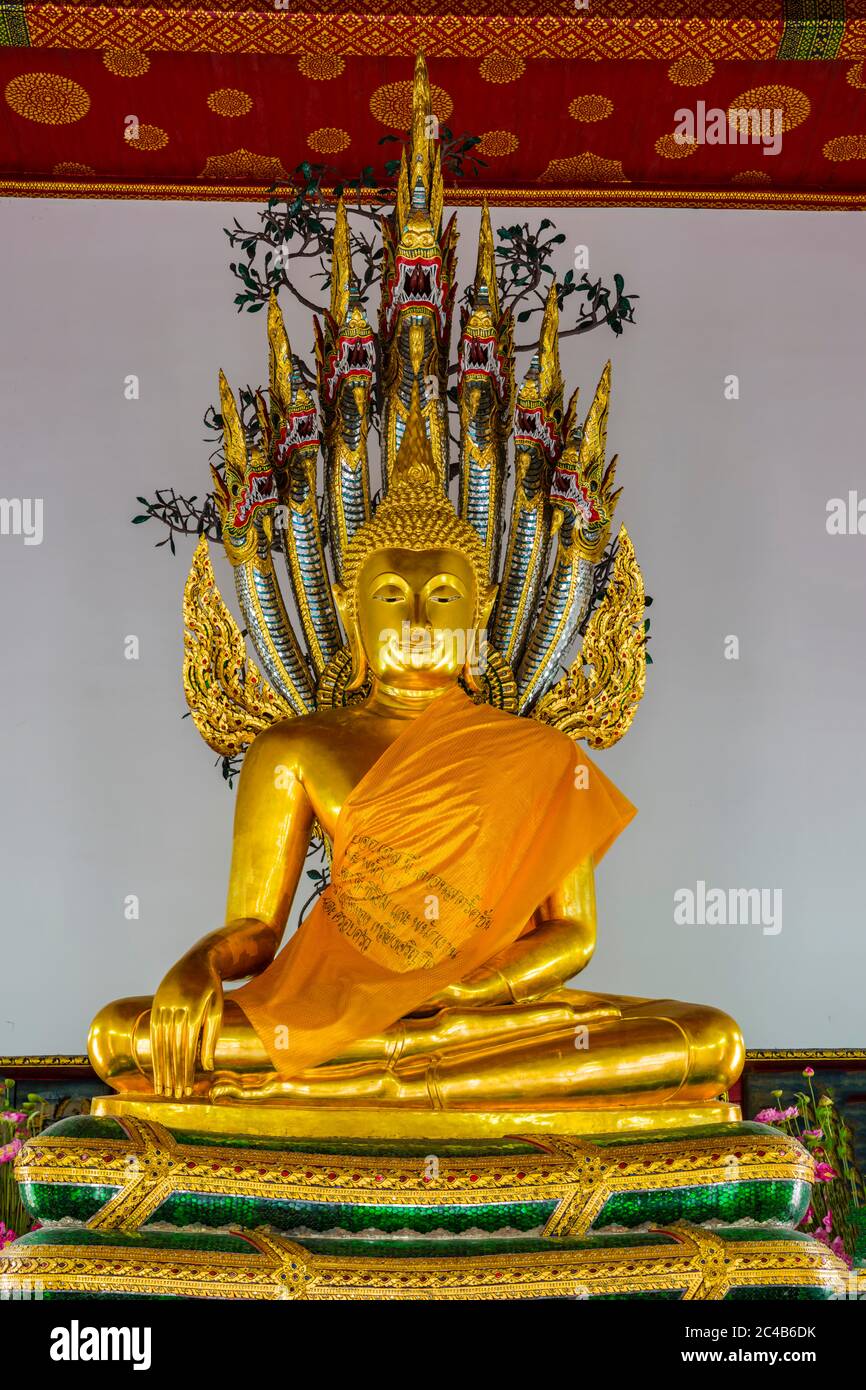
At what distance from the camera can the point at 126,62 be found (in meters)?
5.53

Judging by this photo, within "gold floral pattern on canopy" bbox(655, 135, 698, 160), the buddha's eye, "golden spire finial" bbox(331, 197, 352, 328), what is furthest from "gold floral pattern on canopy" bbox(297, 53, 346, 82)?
the buddha's eye

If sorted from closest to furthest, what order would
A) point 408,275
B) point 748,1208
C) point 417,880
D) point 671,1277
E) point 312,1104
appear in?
point 671,1277
point 748,1208
point 312,1104
point 417,880
point 408,275

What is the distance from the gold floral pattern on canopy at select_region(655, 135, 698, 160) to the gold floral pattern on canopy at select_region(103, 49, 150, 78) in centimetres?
164

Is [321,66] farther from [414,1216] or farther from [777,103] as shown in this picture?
[414,1216]

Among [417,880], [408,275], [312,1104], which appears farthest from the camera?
[408,275]

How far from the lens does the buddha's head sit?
4434 millimetres

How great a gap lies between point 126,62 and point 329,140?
0.71 metres

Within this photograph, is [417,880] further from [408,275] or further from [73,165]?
[73,165]

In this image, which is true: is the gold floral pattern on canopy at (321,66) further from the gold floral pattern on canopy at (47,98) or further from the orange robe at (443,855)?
the orange robe at (443,855)

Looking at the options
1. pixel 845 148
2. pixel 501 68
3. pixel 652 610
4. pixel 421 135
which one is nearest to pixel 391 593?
pixel 421 135

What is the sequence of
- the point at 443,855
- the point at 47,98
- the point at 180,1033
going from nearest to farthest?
the point at 180,1033, the point at 443,855, the point at 47,98
